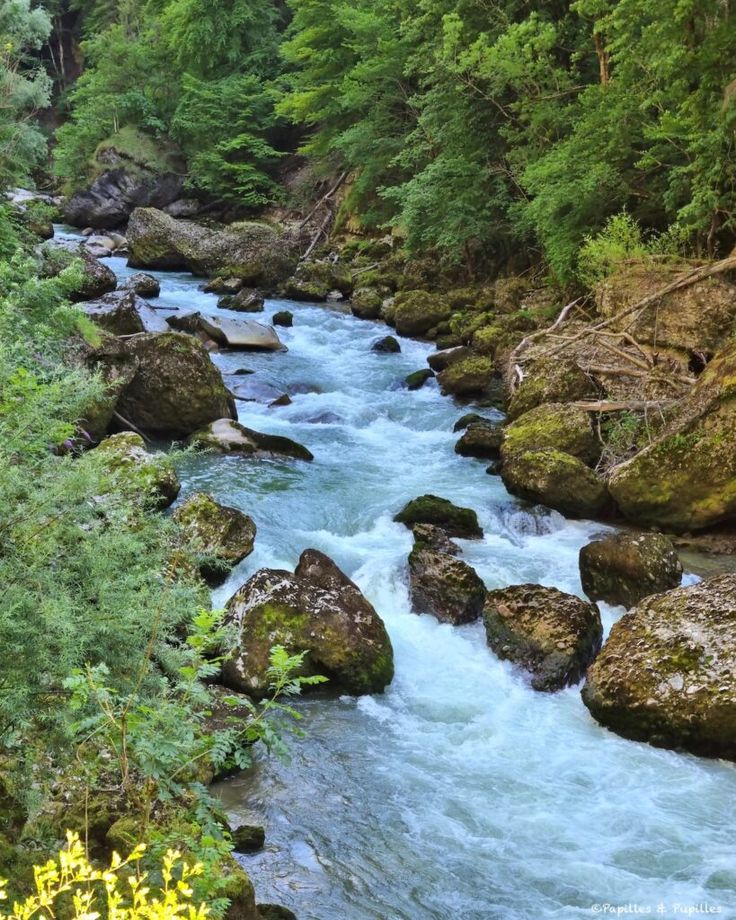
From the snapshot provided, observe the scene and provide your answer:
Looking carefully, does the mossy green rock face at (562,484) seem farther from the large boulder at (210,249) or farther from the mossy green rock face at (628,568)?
the large boulder at (210,249)

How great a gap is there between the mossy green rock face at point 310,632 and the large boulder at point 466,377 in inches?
297

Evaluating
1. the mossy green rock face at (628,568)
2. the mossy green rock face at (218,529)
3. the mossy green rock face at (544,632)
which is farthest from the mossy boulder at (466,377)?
the mossy green rock face at (544,632)

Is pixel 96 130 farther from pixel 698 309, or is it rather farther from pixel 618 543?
pixel 618 543

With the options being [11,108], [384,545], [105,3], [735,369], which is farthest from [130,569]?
[105,3]

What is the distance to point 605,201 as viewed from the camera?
13445mm

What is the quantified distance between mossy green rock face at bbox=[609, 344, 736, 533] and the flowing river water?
759 millimetres

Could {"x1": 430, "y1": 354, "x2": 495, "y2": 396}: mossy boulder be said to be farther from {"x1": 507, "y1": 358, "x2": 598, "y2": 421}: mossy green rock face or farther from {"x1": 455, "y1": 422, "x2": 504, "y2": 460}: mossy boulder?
{"x1": 455, "y1": 422, "x2": 504, "y2": 460}: mossy boulder

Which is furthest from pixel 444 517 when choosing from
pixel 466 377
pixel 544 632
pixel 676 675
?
pixel 466 377

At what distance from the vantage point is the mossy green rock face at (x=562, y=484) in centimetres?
952

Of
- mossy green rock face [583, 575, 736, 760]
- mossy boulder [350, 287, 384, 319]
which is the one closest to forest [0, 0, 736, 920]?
mossy green rock face [583, 575, 736, 760]

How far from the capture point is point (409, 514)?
30.7ft

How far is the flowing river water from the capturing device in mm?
4543

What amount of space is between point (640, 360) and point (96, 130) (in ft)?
91.2

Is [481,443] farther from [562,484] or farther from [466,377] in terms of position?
[466,377]
